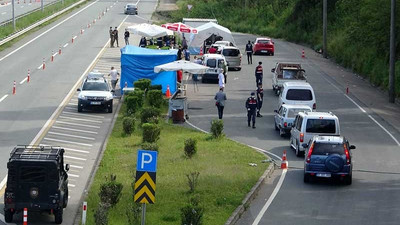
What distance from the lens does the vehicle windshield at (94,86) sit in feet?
148

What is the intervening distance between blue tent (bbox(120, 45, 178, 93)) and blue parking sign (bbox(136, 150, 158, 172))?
30371 millimetres

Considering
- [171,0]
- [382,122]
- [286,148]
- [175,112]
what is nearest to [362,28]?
[382,122]

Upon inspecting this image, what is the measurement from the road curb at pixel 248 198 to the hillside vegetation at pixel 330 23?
24001 mm

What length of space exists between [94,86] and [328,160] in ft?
63.9

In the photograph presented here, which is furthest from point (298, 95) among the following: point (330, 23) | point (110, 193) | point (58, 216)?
point (330, 23)

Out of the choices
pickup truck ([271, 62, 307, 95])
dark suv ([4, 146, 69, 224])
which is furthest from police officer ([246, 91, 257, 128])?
dark suv ([4, 146, 69, 224])

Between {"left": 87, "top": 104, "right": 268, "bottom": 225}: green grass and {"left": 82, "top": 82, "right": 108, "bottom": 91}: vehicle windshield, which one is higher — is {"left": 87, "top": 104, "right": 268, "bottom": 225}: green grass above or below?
below

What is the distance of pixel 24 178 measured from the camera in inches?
876

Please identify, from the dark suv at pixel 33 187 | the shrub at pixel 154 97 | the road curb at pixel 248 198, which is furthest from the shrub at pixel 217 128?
the dark suv at pixel 33 187

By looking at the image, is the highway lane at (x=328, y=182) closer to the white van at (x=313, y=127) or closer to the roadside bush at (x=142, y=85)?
the white van at (x=313, y=127)

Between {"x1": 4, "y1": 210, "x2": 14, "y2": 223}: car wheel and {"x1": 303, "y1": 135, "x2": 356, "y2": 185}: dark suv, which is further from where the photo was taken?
{"x1": 303, "y1": 135, "x2": 356, "y2": 185}: dark suv

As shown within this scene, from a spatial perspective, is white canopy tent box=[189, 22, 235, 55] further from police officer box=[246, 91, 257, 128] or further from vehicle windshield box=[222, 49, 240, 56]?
police officer box=[246, 91, 257, 128]

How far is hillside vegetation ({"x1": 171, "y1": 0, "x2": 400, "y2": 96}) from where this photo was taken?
182 ft

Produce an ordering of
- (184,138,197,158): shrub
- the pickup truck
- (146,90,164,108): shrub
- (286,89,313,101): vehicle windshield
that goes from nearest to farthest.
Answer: (184,138,197,158): shrub < (286,89,313,101): vehicle windshield < (146,90,164,108): shrub < the pickup truck
